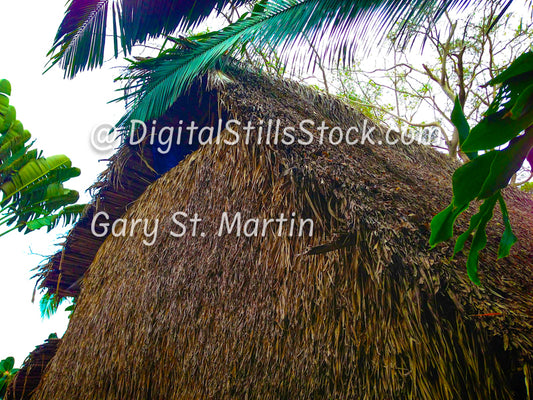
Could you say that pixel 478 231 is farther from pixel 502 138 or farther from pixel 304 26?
pixel 304 26

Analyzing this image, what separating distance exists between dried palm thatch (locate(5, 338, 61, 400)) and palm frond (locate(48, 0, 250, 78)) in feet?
7.74

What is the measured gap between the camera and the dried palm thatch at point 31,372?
308 centimetres

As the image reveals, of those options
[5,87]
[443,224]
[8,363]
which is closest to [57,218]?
[5,87]

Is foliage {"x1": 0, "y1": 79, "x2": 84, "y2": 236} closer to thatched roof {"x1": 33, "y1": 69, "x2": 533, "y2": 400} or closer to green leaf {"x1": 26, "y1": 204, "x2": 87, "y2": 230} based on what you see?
green leaf {"x1": 26, "y1": 204, "x2": 87, "y2": 230}

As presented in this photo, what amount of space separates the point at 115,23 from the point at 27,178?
9.93 feet

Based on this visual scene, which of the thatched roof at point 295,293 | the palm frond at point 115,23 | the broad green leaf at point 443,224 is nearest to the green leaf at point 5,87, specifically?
the palm frond at point 115,23

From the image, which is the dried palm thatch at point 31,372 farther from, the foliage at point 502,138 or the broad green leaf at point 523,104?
the broad green leaf at point 523,104

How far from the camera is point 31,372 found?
10.3 feet

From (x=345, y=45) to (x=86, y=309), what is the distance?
2585 mm

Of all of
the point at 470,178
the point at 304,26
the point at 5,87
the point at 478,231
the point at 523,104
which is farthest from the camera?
the point at 5,87

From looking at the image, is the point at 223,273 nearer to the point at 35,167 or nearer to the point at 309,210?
the point at 309,210

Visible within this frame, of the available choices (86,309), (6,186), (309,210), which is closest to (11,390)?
(86,309)

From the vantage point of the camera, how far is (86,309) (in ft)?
9.11

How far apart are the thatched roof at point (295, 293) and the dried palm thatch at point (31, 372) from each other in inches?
20.0
